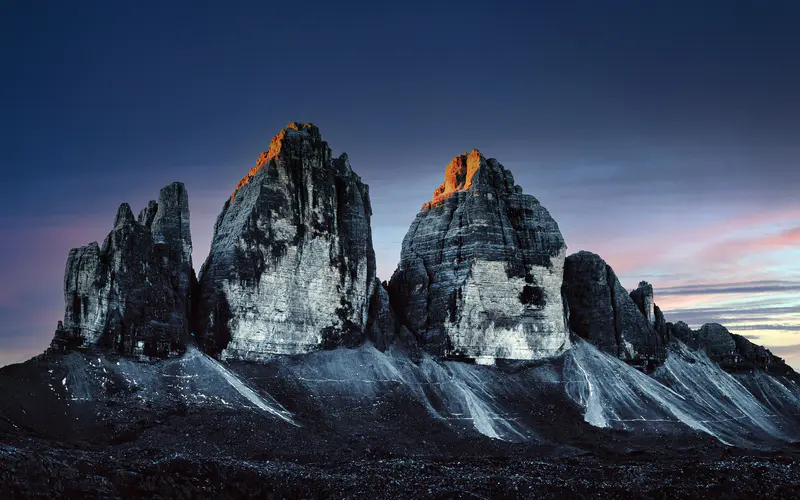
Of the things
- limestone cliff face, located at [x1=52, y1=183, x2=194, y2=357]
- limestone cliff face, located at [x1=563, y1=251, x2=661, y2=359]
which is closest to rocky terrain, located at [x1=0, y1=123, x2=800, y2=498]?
limestone cliff face, located at [x1=52, y1=183, x2=194, y2=357]

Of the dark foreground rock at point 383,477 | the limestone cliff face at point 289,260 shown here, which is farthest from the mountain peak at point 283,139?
the dark foreground rock at point 383,477

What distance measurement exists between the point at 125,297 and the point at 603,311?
2553 inches

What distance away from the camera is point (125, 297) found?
68.3 metres

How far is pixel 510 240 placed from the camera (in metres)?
97.2

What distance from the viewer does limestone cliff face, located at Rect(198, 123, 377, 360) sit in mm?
76938

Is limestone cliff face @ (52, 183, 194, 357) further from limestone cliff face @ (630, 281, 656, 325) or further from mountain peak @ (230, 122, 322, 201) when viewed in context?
limestone cliff face @ (630, 281, 656, 325)

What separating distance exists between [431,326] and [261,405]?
1186 inches

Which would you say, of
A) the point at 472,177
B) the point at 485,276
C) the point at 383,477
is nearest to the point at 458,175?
the point at 472,177

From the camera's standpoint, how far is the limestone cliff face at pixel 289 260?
76.9m

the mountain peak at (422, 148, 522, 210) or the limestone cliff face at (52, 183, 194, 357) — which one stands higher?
the mountain peak at (422, 148, 522, 210)

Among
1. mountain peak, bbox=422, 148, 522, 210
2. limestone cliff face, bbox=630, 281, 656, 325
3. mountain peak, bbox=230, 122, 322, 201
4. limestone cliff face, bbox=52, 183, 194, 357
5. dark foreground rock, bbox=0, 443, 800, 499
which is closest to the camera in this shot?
dark foreground rock, bbox=0, 443, 800, 499

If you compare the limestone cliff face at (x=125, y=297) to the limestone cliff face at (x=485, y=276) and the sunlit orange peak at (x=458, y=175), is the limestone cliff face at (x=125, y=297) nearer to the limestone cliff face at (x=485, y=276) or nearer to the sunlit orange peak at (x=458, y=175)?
the limestone cliff face at (x=485, y=276)

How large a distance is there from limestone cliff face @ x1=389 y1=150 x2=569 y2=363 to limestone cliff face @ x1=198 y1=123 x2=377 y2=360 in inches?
396

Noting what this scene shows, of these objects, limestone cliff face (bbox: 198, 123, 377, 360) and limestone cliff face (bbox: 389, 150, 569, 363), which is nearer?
limestone cliff face (bbox: 198, 123, 377, 360)
